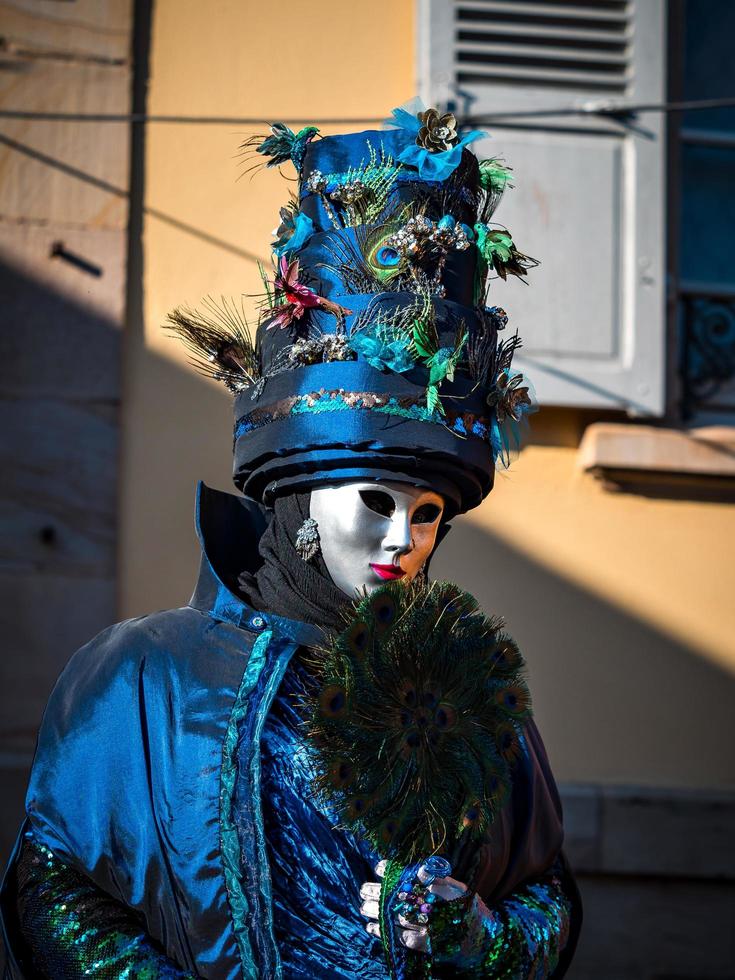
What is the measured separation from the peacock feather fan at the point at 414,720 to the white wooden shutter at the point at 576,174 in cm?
242

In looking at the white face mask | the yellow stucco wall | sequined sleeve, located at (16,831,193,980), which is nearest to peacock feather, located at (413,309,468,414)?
the white face mask

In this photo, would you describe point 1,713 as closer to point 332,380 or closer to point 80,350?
point 80,350

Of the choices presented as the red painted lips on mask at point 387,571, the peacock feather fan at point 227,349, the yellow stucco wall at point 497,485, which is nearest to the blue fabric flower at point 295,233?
the peacock feather fan at point 227,349

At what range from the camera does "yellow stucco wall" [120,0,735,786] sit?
4.67 meters

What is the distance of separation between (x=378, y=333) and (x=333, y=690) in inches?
25.1

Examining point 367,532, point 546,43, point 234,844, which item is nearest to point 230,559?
point 367,532

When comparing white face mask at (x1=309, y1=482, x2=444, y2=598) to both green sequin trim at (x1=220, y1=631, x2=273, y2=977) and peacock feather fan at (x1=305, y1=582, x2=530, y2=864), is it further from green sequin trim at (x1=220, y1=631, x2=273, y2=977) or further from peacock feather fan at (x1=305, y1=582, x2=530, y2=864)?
green sequin trim at (x1=220, y1=631, x2=273, y2=977)

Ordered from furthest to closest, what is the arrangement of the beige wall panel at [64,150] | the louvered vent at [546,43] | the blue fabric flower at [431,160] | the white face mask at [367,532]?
1. the louvered vent at [546,43]
2. the beige wall panel at [64,150]
3. the blue fabric flower at [431,160]
4. the white face mask at [367,532]

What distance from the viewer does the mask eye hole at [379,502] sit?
2.53 m

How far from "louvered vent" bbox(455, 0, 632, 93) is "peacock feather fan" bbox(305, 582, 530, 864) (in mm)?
2926

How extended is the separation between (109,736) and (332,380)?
0.70 metres

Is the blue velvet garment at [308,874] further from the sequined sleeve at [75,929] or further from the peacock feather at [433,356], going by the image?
the peacock feather at [433,356]

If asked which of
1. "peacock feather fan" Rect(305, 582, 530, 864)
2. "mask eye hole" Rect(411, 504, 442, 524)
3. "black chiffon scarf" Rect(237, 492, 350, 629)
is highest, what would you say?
"mask eye hole" Rect(411, 504, 442, 524)

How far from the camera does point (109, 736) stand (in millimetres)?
2395
